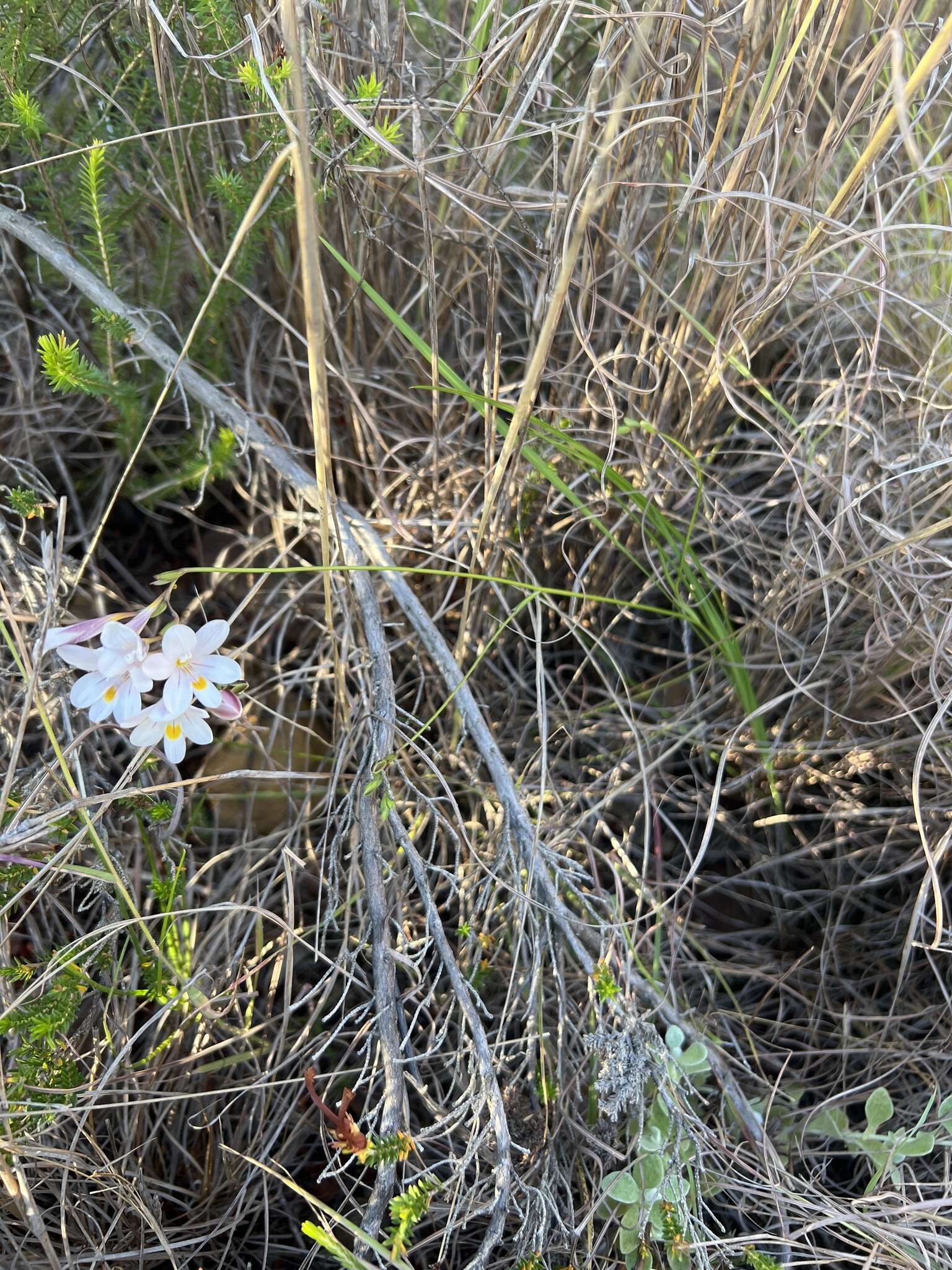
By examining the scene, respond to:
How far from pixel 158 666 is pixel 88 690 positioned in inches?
3.6

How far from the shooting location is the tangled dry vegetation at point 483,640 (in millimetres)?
1169

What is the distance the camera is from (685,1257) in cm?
108

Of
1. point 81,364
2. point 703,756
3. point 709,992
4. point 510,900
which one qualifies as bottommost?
point 709,992

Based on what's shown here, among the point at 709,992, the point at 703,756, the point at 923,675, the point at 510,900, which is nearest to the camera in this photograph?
the point at 510,900

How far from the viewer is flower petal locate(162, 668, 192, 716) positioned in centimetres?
111

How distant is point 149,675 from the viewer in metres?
1.13

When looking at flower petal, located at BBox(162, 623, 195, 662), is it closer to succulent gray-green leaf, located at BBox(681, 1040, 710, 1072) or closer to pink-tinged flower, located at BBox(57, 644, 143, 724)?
pink-tinged flower, located at BBox(57, 644, 143, 724)

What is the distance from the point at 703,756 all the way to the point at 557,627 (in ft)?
1.09

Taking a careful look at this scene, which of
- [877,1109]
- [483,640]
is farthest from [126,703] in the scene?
[877,1109]

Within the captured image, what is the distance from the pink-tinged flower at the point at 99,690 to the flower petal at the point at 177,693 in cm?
3

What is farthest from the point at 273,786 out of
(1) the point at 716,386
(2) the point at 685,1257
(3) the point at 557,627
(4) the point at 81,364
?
→ (1) the point at 716,386

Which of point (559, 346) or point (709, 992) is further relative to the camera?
point (559, 346)

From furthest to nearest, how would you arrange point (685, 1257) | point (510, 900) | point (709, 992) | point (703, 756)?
point (703, 756) < point (709, 992) < point (510, 900) < point (685, 1257)

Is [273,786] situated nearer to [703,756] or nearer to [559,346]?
[703,756]
